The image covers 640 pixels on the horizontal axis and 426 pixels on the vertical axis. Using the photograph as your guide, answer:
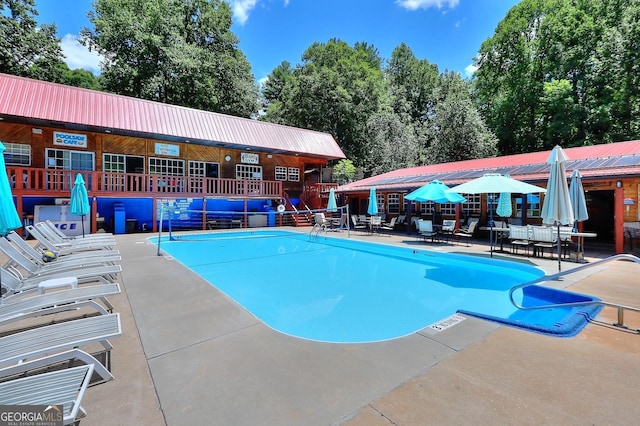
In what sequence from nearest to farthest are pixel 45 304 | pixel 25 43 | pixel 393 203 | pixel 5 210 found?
1. pixel 45 304
2. pixel 5 210
3. pixel 393 203
4. pixel 25 43

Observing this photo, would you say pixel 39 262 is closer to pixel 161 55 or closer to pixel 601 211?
pixel 601 211

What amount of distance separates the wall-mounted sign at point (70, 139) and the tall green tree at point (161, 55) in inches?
408

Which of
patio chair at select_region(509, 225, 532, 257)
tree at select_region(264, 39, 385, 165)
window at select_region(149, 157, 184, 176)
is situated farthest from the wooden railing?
patio chair at select_region(509, 225, 532, 257)

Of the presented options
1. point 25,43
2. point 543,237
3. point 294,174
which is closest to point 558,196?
point 543,237

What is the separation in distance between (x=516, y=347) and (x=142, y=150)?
18.4 meters

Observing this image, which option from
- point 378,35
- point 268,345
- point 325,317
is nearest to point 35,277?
point 268,345

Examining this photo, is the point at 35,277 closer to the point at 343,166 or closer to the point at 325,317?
the point at 325,317

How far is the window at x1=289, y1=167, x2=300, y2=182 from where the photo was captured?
21984 mm

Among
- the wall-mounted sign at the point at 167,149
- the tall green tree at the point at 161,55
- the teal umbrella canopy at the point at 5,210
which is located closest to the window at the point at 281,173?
the wall-mounted sign at the point at 167,149

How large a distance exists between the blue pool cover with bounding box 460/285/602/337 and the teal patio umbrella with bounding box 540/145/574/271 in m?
1.94

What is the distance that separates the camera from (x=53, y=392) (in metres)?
1.74

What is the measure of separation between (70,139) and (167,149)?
168 inches

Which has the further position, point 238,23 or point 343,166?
point 238,23

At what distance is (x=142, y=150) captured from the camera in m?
16.2
